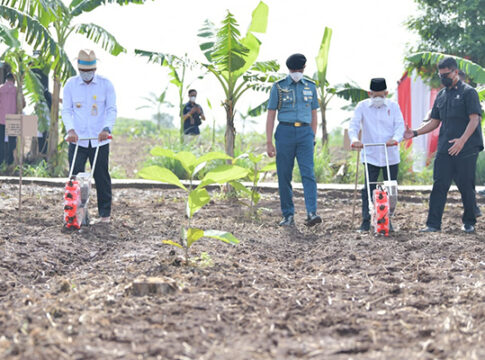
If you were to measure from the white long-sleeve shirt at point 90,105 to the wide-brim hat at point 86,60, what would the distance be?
167 mm

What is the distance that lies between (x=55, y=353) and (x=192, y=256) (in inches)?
78.1

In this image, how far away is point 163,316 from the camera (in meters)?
3.11

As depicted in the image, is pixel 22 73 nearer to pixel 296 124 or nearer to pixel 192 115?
pixel 192 115

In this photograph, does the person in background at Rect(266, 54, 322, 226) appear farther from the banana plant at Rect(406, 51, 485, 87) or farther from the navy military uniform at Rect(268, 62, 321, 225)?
the banana plant at Rect(406, 51, 485, 87)

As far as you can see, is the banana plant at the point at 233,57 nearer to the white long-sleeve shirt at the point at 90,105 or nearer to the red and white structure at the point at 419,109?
the white long-sleeve shirt at the point at 90,105

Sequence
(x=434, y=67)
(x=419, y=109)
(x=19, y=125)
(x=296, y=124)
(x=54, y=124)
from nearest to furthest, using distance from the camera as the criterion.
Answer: (x=296, y=124) < (x=19, y=125) < (x=54, y=124) < (x=434, y=67) < (x=419, y=109)

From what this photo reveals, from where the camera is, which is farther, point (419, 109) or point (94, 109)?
point (419, 109)

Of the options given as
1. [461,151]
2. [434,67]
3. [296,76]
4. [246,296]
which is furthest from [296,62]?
[434,67]

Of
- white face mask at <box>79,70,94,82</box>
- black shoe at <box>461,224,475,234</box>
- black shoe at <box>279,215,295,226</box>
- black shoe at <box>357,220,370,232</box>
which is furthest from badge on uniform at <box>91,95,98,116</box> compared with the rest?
black shoe at <box>461,224,475,234</box>

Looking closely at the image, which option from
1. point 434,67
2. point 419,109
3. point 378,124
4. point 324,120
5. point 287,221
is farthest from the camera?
point 419,109

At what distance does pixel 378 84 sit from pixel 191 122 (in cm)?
837

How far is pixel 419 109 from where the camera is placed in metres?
15.4

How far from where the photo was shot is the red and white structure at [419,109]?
14.7 metres

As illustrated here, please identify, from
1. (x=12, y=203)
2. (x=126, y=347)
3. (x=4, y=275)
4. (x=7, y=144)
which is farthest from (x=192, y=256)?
(x=7, y=144)
